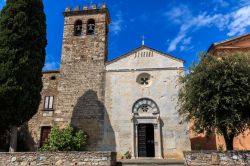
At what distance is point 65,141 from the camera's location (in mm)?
14266

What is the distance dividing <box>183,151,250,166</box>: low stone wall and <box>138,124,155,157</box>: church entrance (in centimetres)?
548

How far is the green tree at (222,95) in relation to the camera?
10.7 m

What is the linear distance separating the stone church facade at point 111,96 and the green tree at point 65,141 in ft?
3.23

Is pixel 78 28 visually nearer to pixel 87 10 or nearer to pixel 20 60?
pixel 87 10

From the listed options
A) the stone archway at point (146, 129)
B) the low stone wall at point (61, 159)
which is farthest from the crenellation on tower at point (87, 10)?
the low stone wall at point (61, 159)

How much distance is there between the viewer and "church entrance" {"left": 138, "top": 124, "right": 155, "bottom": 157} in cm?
1544

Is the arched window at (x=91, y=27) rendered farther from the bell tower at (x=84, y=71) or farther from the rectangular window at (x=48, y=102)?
the rectangular window at (x=48, y=102)

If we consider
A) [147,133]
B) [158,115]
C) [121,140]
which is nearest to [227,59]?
[158,115]

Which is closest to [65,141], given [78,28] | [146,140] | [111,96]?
[111,96]

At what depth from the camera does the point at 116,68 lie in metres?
17.4

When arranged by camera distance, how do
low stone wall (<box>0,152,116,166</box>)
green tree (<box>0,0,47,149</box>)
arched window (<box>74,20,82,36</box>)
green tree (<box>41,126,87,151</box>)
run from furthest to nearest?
arched window (<box>74,20,82,36</box>) < green tree (<box>41,126,87,151</box>) < green tree (<box>0,0,47,149</box>) < low stone wall (<box>0,152,116,166</box>)

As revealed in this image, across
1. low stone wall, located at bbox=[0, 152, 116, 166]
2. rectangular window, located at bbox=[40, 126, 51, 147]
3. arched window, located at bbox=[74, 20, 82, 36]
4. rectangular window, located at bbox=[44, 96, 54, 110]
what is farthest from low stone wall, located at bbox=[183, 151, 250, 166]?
arched window, located at bbox=[74, 20, 82, 36]

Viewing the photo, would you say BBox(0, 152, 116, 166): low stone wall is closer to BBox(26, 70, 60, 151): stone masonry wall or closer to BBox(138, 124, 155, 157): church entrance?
BBox(138, 124, 155, 157): church entrance

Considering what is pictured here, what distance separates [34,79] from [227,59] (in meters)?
10.3
